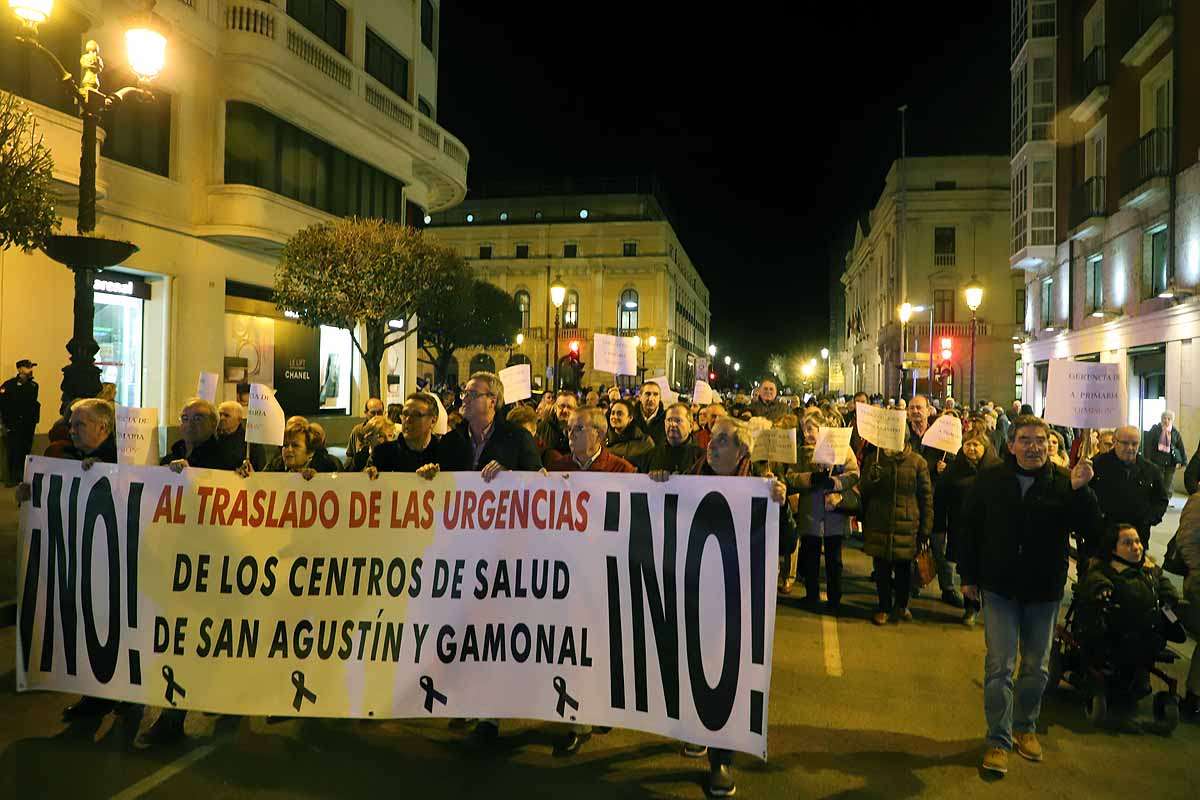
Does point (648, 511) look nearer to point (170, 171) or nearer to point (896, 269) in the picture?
point (170, 171)

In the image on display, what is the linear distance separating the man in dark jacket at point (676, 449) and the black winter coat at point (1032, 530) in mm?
2388

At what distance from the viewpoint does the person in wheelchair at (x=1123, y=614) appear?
5668 mm

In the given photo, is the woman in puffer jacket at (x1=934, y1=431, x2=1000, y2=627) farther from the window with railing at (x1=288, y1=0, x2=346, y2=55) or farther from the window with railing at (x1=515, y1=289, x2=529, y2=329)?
the window with railing at (x1=515, y1=289, x2=529, y2=329)

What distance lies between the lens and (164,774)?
4559 mm

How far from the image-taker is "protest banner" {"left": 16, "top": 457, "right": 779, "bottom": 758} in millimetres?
4512

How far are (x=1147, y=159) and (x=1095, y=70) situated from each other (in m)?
5.98

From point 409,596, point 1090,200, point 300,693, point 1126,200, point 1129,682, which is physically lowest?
point 1129,682

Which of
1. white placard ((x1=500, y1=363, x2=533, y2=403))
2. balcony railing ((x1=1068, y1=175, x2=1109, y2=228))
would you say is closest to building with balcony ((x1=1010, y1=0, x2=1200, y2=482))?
balcony railing ((x1=1068, y1=175, x2=1109, y2=228))

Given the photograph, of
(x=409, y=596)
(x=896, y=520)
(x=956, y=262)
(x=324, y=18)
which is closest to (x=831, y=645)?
(x=896, y=520)

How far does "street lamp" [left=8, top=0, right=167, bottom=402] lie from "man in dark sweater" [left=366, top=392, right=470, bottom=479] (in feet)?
16.6

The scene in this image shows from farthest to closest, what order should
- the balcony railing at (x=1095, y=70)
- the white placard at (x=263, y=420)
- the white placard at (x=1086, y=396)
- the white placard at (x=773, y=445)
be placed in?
the balcony railing at (x=1095, y=70), the white placard at (x=773, y=445), the white placard at (x=263, y=420), the white placard at (x=1086, y=396)

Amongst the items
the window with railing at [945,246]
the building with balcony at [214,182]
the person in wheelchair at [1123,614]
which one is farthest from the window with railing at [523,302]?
the person in wheelchair at [1123,614]

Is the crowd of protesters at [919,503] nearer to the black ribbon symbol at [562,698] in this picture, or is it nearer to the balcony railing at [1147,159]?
the black ribbon symbol at [562,698]

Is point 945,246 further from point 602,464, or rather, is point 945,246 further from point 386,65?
point 602,464
